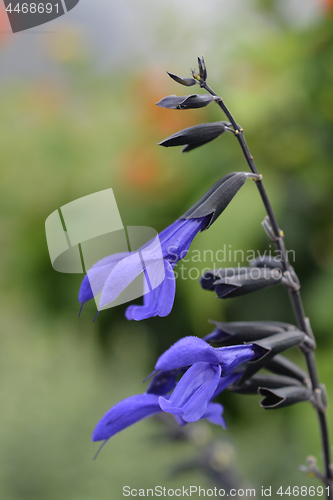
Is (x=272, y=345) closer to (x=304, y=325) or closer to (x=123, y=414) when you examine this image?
(x=304, y=325)

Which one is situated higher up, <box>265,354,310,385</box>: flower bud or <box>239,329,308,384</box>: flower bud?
<box>239,329,308,384</box>: flower bud

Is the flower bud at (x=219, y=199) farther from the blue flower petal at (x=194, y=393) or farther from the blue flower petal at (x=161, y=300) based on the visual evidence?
the blue flower petal at (x=194, y=393)

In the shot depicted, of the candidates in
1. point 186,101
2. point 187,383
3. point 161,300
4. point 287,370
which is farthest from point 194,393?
point 186,101

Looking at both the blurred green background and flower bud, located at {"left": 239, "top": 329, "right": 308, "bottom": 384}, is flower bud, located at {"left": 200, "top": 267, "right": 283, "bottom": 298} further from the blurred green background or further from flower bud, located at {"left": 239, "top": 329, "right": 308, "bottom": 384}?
the blurred green background

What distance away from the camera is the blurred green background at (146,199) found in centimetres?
128

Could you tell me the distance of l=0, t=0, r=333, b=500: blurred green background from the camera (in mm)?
1279

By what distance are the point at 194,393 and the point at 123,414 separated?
124mm

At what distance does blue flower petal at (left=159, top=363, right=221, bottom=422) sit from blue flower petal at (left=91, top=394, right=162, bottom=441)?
90mm

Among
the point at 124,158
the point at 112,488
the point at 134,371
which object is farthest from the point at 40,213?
the point at 112,488

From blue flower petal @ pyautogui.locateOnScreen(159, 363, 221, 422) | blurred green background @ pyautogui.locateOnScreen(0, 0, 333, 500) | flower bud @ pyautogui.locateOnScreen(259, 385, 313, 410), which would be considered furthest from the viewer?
blurred green background @ pyautogui.locateOnScreen(0, 0, 333, 500)

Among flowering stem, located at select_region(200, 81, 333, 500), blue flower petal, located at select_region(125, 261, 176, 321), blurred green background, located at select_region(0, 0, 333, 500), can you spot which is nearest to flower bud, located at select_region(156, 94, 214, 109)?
flowering stem, located at select_region(200, 81, 333, 500)

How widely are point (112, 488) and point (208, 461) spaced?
0.32 metres

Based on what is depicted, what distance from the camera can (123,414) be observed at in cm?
55

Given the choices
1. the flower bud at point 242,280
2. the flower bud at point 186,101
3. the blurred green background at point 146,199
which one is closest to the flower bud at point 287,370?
the flower bud at point 242,280
